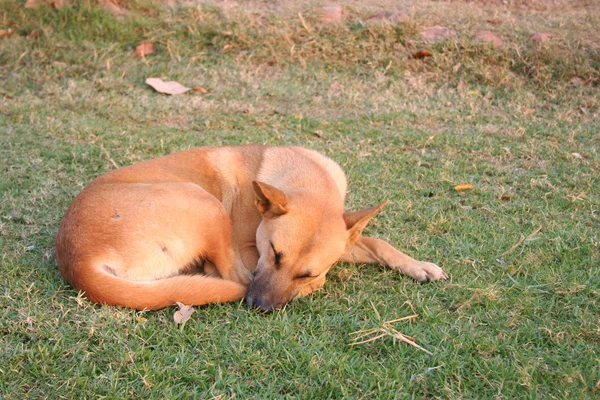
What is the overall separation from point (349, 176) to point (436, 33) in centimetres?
351

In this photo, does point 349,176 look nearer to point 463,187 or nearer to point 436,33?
point 463,187

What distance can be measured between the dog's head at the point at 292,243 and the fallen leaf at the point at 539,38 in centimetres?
534

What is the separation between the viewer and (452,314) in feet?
11.7

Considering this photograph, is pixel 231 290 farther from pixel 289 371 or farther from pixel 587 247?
pixel 587 247

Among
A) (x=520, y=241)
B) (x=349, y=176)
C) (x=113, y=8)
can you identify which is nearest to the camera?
(x=520, y=241)

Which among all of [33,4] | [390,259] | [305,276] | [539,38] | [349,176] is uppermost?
[539,38]

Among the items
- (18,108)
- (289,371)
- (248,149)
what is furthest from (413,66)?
(289,371)

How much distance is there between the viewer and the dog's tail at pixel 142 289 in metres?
3.32

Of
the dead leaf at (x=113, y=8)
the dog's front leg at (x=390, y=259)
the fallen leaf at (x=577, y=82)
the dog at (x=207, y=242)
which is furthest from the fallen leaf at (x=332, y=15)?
the dog's front leg at (x=390, y=259)

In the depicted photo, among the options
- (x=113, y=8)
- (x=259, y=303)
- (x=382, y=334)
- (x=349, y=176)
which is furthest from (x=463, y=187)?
(x=113, y=8)

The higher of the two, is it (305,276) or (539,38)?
(539,38)

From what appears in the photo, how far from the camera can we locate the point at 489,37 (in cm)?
805

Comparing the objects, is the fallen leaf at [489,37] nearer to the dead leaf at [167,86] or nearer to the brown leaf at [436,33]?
the brown leaf at [436,33]

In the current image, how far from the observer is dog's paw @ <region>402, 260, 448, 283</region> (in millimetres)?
3947
